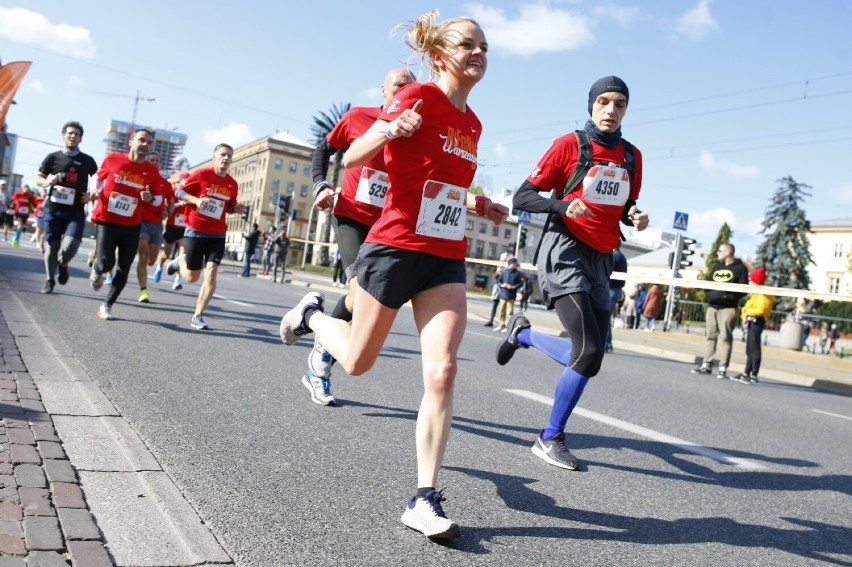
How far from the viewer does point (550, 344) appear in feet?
18.6

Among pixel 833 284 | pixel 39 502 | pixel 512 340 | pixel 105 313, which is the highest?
pixel 833 284

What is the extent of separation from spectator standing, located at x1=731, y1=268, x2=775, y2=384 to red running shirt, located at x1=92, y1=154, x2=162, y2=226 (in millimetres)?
9070

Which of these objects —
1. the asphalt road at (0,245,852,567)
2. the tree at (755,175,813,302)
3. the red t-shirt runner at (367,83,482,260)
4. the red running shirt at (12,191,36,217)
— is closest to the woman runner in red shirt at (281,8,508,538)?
the red t-shirt runner at (367,83,482,260)

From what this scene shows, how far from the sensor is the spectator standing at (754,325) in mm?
13558

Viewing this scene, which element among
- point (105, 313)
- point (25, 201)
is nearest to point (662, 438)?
point (105, 313)

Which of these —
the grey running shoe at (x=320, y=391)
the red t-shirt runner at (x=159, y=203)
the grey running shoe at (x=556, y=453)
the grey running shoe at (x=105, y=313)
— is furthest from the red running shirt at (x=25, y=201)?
the grey running shoe at (x=556, y=453)

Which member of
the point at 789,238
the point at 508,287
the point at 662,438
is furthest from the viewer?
the point at 789,238

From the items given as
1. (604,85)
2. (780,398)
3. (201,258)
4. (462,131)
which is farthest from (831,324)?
(462,131)

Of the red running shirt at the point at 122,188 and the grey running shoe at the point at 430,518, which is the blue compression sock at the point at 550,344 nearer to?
the grey running shoe at the point at 430,518

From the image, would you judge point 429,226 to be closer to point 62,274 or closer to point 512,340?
point 512,340

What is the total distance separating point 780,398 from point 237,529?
945 centimetres

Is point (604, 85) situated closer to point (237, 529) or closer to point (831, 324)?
point (237, 529)

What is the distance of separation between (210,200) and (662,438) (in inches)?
225

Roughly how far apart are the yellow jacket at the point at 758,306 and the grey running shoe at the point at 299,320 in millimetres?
10583
